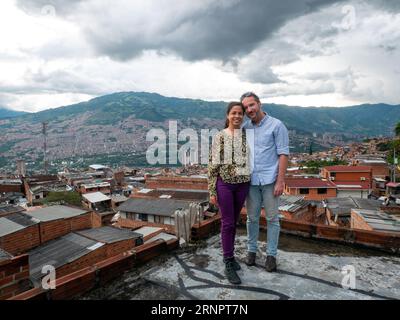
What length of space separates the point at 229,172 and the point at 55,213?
37.6 feet

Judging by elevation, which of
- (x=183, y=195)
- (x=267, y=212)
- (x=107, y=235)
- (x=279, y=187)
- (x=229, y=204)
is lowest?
(x=183, y=195)

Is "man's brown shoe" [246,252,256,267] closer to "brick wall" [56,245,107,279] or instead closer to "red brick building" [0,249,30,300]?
"red brick building" [0,249,30,300]

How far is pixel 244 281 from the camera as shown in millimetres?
2842

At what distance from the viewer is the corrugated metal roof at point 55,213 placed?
37.0 ft

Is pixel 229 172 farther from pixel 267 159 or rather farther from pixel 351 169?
pixel 351 169

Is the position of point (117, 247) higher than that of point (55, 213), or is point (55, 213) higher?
point (55, 213)

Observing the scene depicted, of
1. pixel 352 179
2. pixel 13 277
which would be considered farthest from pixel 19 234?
pixel 352 179

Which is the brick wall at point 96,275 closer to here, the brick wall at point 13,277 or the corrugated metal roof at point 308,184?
the brick wall at point 13,277

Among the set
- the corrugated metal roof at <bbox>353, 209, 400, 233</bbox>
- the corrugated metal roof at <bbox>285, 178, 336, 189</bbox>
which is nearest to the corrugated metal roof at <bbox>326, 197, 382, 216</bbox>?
the corrugated metal roof at <bbox>353, 209, 400, 233</bbox>

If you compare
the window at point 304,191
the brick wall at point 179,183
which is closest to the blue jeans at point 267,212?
the window at point 304,191

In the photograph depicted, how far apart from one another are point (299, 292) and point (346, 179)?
93.5ft

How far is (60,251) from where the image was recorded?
9.81 meters

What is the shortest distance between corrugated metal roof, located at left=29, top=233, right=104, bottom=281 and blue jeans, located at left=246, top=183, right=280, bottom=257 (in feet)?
24.9
